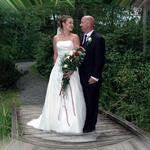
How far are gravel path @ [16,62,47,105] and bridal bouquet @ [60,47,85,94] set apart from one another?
602 cm

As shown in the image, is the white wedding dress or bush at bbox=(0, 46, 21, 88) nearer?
the white wedding dress

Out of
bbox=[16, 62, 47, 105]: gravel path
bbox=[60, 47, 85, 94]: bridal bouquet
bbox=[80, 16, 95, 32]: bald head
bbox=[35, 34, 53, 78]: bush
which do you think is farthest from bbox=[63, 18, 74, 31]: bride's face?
bbox=[35, 34, 53, 78]: bush

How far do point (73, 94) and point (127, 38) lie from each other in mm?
6784

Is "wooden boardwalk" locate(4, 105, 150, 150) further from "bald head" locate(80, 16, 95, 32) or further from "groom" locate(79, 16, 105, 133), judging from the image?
"bald head" locate(80, 16, 95, 32)

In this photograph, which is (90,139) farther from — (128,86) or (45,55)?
(45,55)

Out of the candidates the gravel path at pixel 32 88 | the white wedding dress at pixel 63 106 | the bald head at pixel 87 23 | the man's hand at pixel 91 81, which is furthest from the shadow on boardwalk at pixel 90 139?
the gravel path at pixel 32 88

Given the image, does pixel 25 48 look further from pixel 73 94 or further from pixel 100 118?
pixel 73 94

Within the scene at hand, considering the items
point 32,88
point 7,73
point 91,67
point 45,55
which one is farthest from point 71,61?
point 45,55

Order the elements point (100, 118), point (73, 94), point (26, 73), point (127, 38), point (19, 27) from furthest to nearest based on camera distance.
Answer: point (19, 27) < point (26, 73) < point (127, 38) < point (100, 118) < point (73, 94)

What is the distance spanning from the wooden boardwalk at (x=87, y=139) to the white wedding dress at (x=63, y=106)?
18 centimetres

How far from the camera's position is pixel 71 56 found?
749cm

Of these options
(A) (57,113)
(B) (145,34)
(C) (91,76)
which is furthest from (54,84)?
(B) (145,34)

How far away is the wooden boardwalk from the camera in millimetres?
6652

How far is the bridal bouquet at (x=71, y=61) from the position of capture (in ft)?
23.9
